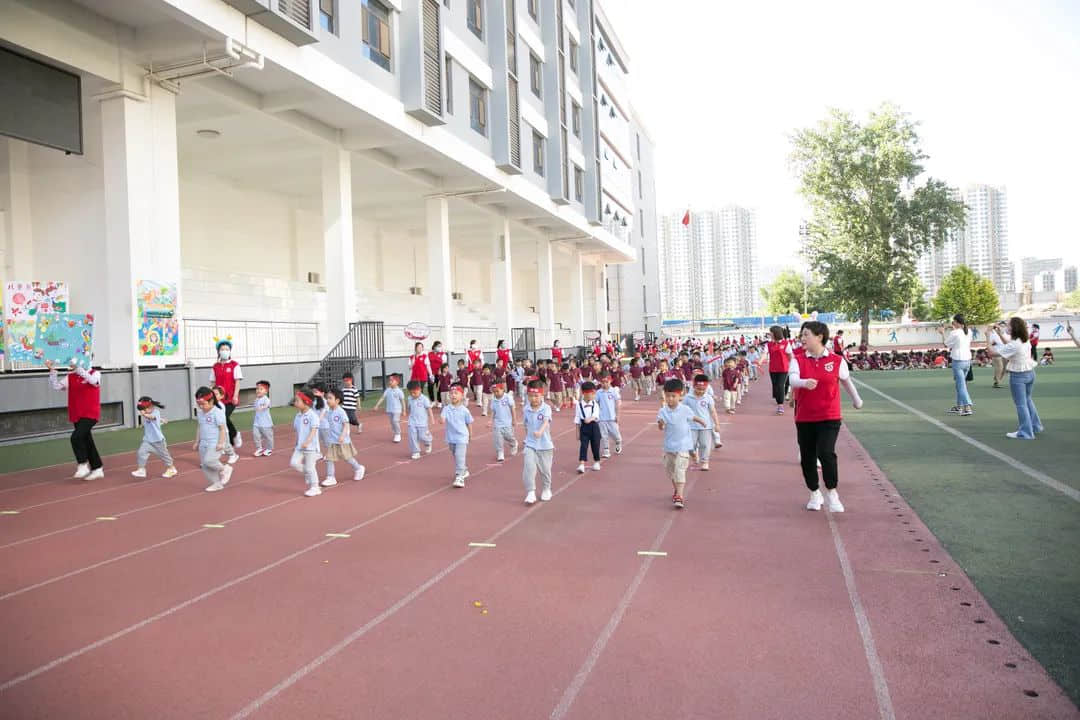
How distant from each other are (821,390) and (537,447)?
3082mm

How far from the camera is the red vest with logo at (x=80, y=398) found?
31.3 feet

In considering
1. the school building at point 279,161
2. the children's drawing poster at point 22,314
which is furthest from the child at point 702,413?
the children's drawing poster at point 22,314

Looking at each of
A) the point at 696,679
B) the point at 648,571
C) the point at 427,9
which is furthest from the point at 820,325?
the point at 427,9

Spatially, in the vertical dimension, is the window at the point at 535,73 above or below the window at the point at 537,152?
above

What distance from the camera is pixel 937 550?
556 cm

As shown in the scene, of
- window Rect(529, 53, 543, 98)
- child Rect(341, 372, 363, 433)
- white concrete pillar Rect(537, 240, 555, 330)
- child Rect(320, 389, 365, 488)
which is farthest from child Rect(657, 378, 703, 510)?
white concrete pillar Rect(537, 240, 555, 330)

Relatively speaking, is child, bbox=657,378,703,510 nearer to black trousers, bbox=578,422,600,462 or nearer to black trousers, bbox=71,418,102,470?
black trousers, bbox=578,422,600,462

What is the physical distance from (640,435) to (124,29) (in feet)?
42.6

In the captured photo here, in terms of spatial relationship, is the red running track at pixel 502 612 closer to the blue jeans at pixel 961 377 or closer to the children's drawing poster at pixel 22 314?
the children's drawing poster at pixel 22 314

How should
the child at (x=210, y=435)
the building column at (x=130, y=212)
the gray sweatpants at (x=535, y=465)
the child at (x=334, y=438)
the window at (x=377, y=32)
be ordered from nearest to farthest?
the gray sweatpants at (x=535, y=465), the child at (x=210, y=435), the child at (x=334, y=438), the building column at (x=130, y=212), the window at (x=377, y=32)

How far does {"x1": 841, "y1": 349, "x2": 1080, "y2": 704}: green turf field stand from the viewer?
13.7ft

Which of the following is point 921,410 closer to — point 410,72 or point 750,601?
point 750,601

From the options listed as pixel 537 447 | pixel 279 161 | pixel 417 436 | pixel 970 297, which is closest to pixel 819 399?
pixel 537 447

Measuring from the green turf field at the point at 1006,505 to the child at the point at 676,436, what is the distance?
88.6 inches
